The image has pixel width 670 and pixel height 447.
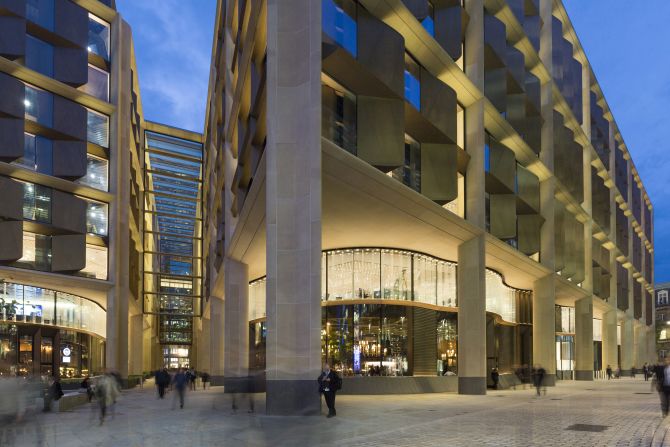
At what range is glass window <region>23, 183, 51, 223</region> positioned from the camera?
39.1m

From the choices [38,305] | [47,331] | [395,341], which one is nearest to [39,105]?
[38,305]

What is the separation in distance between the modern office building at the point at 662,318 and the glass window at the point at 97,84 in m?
106

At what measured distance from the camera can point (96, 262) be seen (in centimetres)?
4466

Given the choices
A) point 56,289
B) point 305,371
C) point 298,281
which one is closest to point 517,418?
point 305,371

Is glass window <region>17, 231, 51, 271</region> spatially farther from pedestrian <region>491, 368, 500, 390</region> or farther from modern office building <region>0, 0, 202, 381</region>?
pedestrian <region>491, 368, 500, 390</region>

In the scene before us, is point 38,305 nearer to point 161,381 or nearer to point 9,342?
point 9,342

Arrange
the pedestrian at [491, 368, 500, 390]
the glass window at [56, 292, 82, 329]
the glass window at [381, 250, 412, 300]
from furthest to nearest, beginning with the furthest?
the glass window at [56, 292, 82, 329] < the pedestrian at [491, 368, 500, 390] < the glass window at [381, 250, 412, 300]

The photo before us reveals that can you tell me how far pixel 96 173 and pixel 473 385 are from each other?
1155 inches

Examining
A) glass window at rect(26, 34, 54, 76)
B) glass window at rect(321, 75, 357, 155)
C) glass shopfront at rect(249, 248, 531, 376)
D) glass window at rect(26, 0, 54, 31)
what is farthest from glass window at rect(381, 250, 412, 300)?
glass window at rect(26, 0, 54, 31)

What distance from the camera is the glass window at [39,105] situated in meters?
39.3

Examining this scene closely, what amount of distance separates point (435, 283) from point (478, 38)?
519 inches

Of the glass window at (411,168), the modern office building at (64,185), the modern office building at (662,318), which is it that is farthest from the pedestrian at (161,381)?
the modern office building at (662,318)

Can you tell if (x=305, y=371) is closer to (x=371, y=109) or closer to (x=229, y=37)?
(x=371, y=109)

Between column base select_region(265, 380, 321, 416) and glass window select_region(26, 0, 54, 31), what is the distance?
3086cm
